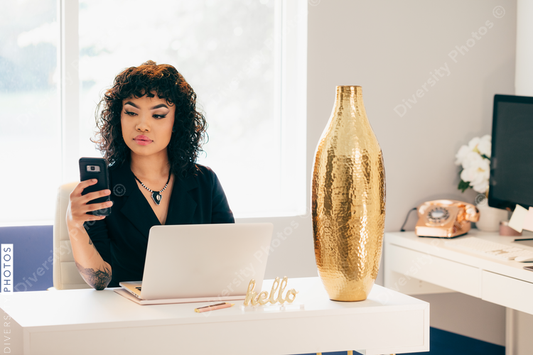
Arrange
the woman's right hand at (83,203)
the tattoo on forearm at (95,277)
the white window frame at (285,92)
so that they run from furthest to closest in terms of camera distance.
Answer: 1. the white window frame at (285,92)
2. the tattoo on forearm at (95,277)
3. the woman's right hand at (83,203)

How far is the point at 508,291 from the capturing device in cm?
196

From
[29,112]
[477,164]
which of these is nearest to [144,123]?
[29,112]

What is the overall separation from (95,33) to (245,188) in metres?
1.02

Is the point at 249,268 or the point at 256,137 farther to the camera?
the point at 256,137

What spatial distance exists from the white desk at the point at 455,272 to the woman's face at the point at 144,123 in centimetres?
133

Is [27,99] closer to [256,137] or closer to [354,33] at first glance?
[256,137]

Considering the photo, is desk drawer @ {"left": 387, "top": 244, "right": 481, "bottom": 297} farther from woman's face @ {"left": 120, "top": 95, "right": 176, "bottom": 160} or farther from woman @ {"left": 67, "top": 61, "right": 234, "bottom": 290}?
woman's face @ {"left": 120, "top": 95, "right": 176, "bottom": 160}

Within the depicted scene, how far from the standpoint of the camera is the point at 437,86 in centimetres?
274

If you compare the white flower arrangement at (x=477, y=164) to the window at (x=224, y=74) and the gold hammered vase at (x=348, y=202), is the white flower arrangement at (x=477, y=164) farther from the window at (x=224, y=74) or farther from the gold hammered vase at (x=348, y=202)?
the gold hammered vase at (x=348, y=202)

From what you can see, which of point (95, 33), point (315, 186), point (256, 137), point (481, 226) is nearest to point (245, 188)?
point (256, 137)

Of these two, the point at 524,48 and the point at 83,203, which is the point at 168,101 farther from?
the point at 524,48

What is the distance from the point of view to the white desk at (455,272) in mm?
1935

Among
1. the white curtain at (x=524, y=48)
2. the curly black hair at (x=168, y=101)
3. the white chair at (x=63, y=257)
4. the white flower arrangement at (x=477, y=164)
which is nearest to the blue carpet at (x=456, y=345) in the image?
the white flower arrangement at (x=477, y=164)

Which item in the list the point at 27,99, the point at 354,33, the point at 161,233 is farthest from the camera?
the point at 354,33
